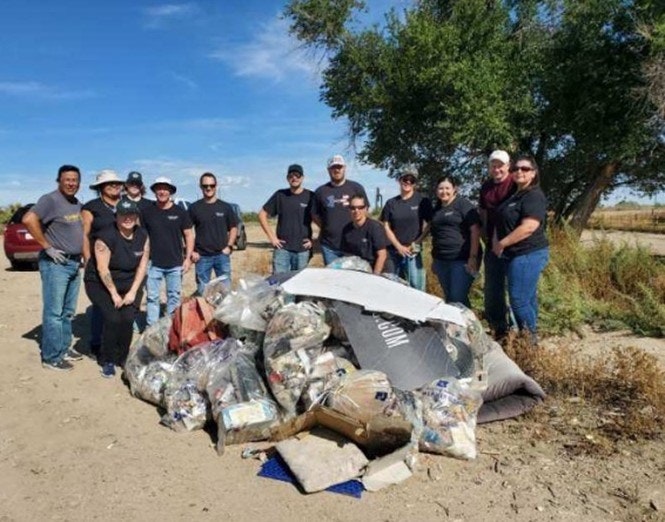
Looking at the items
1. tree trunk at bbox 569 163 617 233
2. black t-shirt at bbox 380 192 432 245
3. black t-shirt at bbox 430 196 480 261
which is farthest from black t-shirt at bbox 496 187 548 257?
tree trunk at bbox 569 163 617 233

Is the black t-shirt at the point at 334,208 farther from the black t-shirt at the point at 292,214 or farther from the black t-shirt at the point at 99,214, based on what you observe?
the black t-shirt at the point at 99,214

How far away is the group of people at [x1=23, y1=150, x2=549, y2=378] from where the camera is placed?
4781 mm

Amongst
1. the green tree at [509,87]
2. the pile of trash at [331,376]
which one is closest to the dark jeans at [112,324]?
the pile of trash at [331,376]

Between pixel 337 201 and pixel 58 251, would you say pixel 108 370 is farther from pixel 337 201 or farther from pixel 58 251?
pixel 337 201

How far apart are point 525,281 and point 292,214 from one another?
266 centimetres

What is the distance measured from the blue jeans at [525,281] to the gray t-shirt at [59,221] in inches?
153

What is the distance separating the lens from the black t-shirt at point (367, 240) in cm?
576

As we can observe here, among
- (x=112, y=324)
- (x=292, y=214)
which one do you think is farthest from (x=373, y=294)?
(x=112, y=324)

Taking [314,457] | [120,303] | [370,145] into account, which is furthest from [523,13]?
[314,457]

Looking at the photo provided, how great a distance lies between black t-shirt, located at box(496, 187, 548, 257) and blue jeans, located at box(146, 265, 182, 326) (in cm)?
344

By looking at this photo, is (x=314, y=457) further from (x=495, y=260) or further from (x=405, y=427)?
(x=495, y=260)

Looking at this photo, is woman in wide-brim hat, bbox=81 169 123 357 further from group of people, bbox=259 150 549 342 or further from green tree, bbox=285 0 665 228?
green tree, bbox=285 0 665 228

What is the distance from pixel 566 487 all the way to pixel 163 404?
9.60 ft

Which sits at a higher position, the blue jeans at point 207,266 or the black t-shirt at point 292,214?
the black t-shirt at point 292,214
